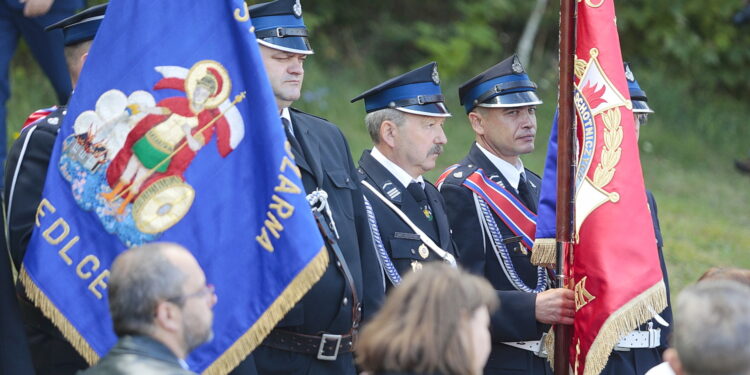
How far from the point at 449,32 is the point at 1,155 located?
908 cm

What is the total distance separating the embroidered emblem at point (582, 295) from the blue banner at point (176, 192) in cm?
138

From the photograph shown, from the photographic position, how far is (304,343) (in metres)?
4.12

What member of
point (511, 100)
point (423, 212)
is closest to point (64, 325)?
point (423, 212)

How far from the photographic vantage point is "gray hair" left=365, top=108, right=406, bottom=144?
16.9 ft

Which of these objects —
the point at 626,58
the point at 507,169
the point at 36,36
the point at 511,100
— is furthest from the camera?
the point at 626,58

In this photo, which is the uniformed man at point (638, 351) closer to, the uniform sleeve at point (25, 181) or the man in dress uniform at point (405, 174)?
the man in dress uniform at point (405, 174)

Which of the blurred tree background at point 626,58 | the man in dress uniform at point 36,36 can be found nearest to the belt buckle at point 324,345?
the man in dress uniform at point 36,36

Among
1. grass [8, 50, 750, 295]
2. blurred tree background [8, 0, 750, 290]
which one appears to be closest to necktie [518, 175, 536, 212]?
grass [8, 50, 750, 295]

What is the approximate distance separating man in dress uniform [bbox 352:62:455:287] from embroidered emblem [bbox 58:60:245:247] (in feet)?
3.87

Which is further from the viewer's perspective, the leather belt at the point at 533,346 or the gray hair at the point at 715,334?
the leather belt at the point at 533,346

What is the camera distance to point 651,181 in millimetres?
11680

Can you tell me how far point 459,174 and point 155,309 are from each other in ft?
8.46

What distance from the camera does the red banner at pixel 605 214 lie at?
4.57 meters

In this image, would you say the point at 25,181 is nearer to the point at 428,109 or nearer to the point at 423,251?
the point at 423,251
